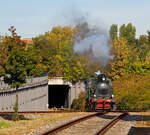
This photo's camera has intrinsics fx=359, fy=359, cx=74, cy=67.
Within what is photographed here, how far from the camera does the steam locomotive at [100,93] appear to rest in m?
33.5

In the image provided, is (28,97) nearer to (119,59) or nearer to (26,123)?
(26,123)

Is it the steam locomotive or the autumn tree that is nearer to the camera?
the steam locomotive

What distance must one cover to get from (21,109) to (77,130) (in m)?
26.0

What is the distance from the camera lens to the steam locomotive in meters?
33.5

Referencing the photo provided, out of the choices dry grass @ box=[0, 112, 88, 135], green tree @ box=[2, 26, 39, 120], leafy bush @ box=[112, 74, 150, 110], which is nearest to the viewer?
dry grass @ box=[0, 112, 88, 135]

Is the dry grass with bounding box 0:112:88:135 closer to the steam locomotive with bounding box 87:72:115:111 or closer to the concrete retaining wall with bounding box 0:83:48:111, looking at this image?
the steam locomotive with bounding box 87:72:115:111

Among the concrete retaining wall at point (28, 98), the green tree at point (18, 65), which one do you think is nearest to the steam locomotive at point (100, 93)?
the green tree at point (18, 65)

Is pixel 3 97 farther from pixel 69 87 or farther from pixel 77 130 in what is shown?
pixel 69 87

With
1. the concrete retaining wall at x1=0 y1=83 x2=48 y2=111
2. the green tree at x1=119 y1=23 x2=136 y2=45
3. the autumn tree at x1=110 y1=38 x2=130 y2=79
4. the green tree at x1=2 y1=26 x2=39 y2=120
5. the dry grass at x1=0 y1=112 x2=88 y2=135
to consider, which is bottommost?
the dry grass at x1=0 y1=112 x2=88 y2=135

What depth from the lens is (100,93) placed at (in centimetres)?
3381

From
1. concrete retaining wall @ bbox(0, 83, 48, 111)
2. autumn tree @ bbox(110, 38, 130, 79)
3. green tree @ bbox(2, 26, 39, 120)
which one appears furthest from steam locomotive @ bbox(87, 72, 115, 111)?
autumn tree @ bbox(110, 38, 130, 79)

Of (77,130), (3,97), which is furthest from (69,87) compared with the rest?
(77,130)

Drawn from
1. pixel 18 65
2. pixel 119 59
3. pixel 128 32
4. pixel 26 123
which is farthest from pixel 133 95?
pixel 128 32

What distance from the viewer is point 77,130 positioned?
19.9 m
